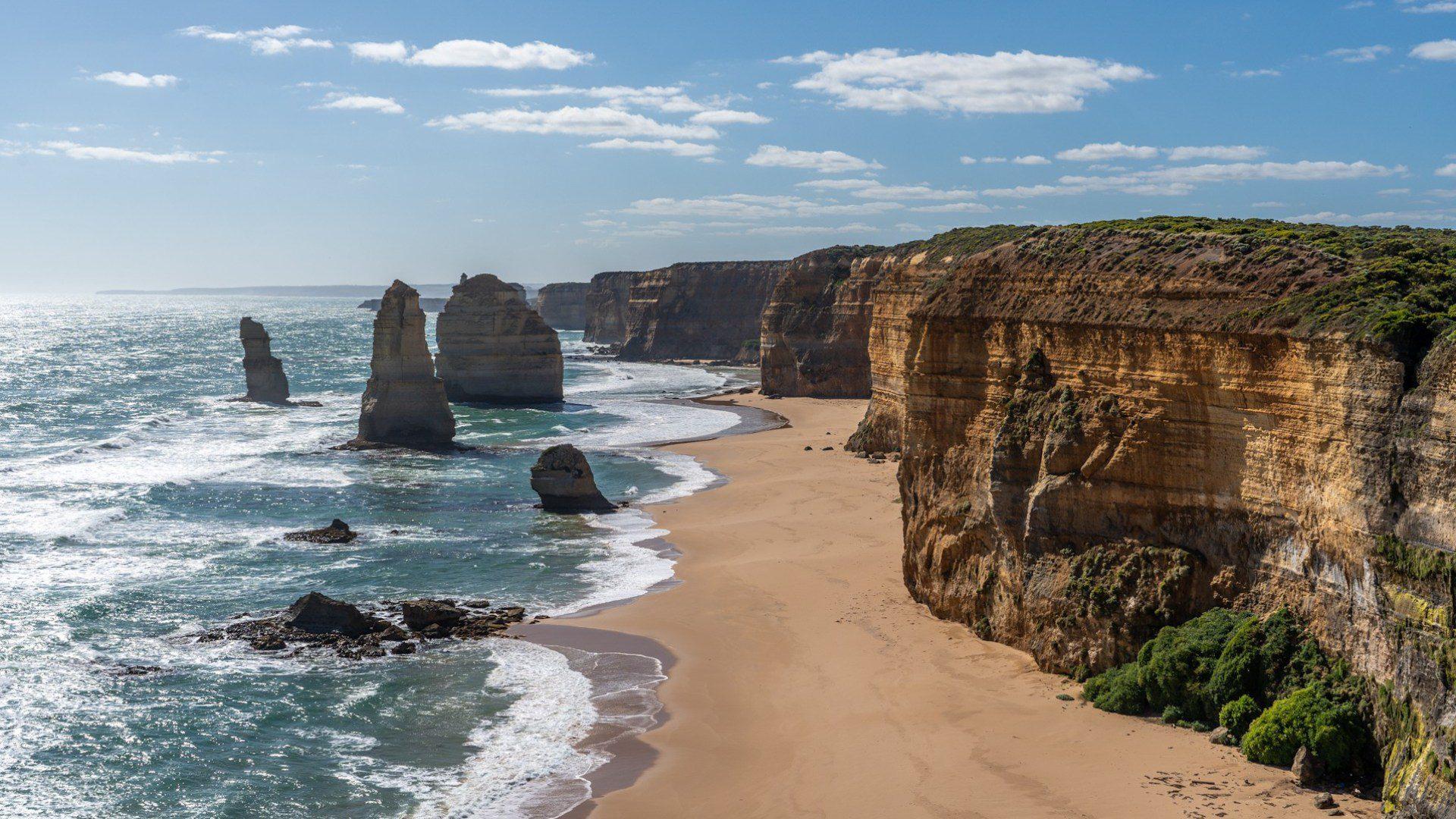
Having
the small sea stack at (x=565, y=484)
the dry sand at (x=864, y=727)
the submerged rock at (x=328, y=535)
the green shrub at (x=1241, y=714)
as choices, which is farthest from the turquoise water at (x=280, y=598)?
the green shrub at (x=1241, y=714)

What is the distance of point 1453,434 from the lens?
48.4 feet

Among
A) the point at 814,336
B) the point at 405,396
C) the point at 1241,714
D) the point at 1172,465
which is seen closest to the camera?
the point at 1241,714

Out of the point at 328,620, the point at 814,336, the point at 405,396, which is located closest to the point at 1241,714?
the point at 328,620

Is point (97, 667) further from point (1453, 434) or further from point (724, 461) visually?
point (724, 461)

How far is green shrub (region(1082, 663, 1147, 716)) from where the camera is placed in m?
19.6

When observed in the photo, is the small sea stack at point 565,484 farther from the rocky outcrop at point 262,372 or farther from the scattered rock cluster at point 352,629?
the rocky outcrop at point 262,372

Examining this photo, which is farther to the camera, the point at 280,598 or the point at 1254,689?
the point at 280,598

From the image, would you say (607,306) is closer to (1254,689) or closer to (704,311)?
(704,311)

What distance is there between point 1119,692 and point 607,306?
157m

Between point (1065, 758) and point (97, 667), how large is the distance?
21.4m

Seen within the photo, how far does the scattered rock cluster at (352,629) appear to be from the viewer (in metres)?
28.0

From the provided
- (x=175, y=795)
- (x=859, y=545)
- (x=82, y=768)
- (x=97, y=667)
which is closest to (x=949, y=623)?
(x=859, y=545)

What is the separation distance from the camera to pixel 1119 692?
778 inches

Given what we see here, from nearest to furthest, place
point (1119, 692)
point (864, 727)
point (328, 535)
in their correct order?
point (1119, 692) < point (864, 727) < point (328, 535)
